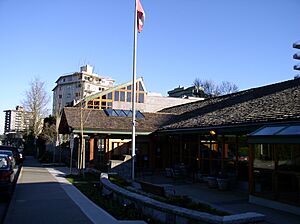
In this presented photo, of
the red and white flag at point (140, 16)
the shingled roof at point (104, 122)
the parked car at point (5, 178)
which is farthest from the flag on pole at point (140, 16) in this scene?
the parked car at point (5, 178)

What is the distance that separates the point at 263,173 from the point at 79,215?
282 inches

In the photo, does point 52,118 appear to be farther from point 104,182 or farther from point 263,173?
point 263,173

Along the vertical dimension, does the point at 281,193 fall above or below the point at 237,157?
below

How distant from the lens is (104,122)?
23.1 m

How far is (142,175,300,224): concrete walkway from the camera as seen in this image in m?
10.1

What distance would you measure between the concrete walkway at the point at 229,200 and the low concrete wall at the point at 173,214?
124 inches

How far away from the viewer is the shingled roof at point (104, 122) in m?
22.0

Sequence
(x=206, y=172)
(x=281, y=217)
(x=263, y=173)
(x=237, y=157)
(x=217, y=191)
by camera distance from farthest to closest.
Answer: (x=206, y=172) → (x=237, y=157) → (x=217, y=191) → (x=263, y=173) → (x=281, y=217)

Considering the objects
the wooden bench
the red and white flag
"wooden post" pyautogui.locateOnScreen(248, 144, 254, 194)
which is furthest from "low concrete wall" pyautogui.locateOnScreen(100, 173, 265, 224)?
the red and white flag

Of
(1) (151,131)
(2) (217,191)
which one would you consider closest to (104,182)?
(2) (217,191)

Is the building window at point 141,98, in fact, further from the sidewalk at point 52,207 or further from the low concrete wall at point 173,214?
the low concrete wall at point 173,214

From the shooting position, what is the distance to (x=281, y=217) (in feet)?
33.4

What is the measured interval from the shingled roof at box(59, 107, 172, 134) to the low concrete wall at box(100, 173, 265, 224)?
1117 centimetres

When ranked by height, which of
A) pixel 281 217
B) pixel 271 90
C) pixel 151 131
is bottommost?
pixel 281 217
